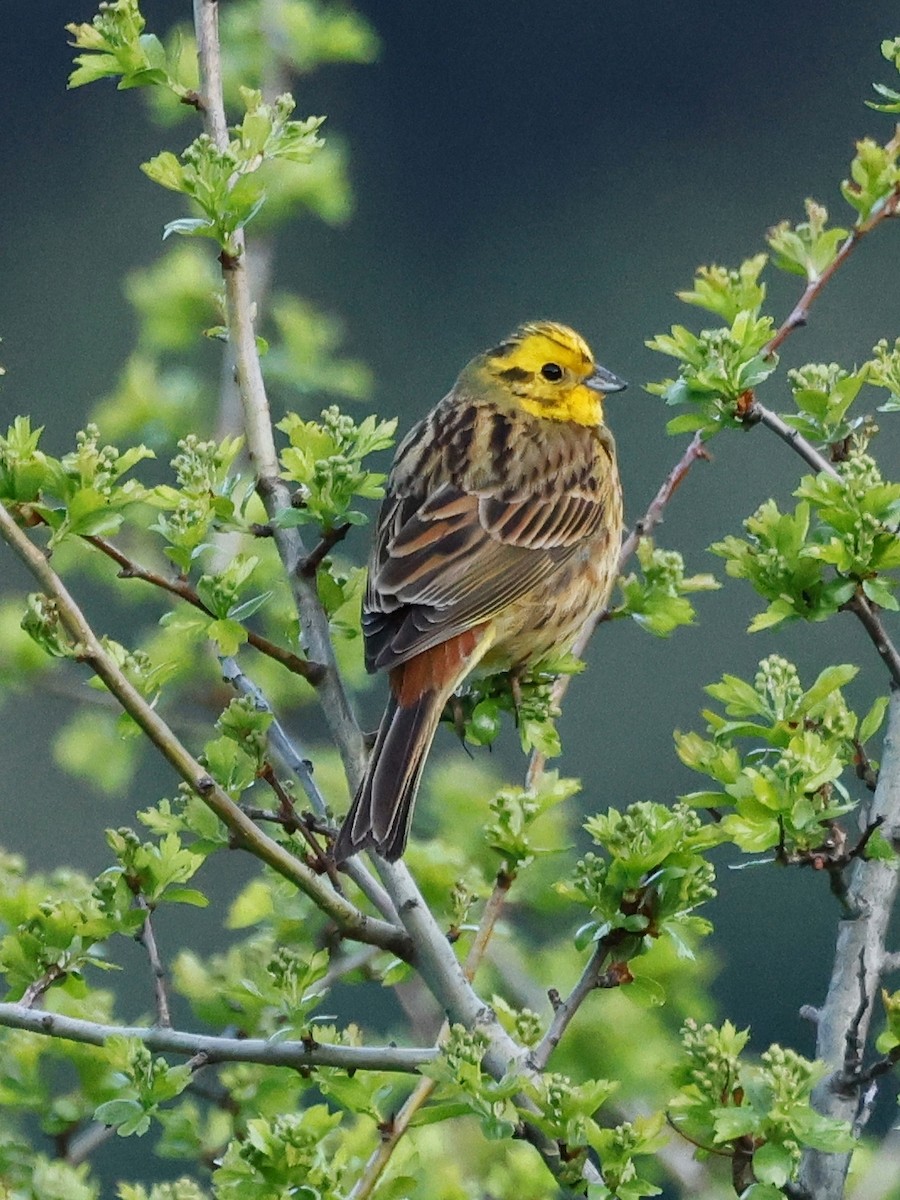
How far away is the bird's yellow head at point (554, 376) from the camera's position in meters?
4.68

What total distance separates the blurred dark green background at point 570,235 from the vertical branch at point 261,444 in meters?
8.40

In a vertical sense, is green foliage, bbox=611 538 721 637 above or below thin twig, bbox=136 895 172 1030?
above

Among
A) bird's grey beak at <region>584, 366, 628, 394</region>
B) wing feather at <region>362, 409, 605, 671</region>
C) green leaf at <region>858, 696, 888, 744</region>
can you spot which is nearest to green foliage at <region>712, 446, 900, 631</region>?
green leaf at <region>858, 696, 888, 744</region>

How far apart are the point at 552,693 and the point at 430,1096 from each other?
0.70 metres

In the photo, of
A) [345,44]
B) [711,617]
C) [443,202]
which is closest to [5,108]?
[443,202]

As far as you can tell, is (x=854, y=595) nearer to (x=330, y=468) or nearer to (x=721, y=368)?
(x=721, y=368)

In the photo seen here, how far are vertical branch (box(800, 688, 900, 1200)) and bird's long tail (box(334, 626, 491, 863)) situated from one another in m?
0.61

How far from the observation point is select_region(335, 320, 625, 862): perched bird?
362 centimetres

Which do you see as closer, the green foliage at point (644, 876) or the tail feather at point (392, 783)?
the green foliage at point (644, 876)

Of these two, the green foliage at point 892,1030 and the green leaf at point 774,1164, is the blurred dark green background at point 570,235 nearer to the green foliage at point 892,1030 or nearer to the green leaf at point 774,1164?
the green foliage at point 892,1030

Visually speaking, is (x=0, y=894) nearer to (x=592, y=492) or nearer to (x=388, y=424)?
(x=388, y=424)

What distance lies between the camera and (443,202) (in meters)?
19.4

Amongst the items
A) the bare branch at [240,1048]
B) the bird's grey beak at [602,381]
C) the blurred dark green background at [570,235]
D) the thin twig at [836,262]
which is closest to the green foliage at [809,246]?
the thin twig at [836,262]

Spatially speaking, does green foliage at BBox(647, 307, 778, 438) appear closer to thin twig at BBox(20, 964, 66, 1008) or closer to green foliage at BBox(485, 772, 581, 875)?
green foliage at BBox(485, 772, 581, 875)
